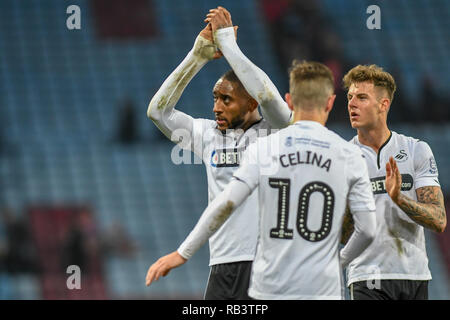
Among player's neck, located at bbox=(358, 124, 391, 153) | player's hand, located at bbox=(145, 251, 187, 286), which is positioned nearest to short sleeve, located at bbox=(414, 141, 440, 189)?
player's neck, located at bbox=(358, 124, 391, 153)

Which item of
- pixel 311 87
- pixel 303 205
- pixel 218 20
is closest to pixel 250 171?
pixel 303 205

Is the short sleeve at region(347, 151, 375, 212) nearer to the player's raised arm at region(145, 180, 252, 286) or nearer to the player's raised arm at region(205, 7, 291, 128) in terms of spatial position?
the player's raised arm at region(145, 180, 252, 286)

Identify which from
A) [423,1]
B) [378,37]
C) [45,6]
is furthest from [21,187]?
[423,1]

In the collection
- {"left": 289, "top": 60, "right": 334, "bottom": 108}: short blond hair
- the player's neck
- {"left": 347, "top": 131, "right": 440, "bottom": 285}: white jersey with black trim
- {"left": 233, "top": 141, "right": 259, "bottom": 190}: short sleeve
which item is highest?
{"left": 289, "top": 60, "right": 334, "bottom": 108}: short blond hair

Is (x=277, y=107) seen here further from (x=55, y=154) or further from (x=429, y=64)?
(x=429, y=64)

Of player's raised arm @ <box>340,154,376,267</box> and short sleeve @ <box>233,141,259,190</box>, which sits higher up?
short sleeve @ <box>233,141,259,190</box>

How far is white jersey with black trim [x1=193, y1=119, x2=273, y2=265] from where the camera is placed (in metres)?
4.48

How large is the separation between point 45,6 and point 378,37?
25.4ft

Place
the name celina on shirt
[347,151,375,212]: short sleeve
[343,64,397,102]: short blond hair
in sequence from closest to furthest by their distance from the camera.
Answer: [347,151,375,212]: short sleeve → the name celina on shirt → [343,64,397,102]: short blond hair

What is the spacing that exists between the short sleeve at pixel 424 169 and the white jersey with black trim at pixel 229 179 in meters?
0.96

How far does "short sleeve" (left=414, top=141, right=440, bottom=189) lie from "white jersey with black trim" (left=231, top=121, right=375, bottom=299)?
1.05 meters

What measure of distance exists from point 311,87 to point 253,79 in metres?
0.63

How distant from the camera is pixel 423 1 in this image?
1833cm

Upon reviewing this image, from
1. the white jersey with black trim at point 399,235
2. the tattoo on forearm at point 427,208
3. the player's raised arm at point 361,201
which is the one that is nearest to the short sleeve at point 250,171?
the player's raised arm at point 361,201
